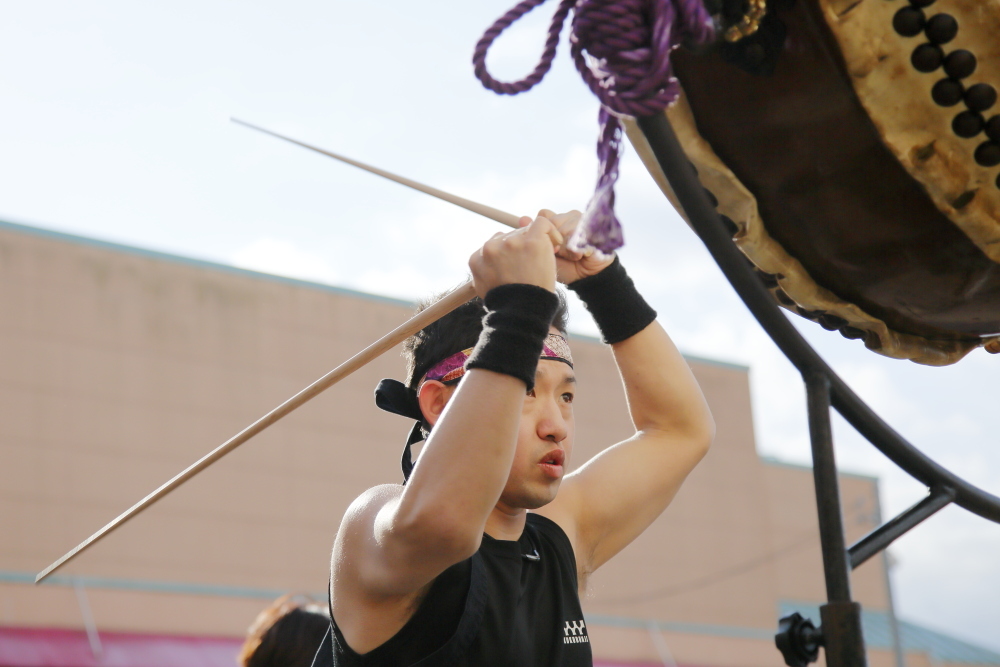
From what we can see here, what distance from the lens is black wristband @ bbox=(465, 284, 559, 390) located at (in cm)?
127

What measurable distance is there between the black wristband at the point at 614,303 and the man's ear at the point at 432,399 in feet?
0.94

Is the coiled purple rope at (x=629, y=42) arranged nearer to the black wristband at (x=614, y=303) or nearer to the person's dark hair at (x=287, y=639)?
the black wristband at (x=614, y=303)

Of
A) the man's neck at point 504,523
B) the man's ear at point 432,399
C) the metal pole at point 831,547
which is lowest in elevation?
the metal pole at point 831,547

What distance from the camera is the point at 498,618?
1.56m

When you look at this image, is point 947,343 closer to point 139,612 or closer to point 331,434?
point 139,612

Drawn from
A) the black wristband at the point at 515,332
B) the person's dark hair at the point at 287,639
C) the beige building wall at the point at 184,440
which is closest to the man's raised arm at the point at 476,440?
the black wristband at the point at 515,332

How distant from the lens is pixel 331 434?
13164 millimetres

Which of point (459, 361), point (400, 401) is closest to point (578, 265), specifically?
point (459, 361)

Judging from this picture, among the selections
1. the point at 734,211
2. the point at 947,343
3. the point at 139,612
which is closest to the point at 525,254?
the point at 734,211

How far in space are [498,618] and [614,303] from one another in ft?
1.74

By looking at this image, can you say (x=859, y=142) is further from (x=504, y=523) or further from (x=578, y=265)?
(x=504, y=523)

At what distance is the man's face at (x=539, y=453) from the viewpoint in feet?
5.43

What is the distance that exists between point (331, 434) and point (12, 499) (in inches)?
144

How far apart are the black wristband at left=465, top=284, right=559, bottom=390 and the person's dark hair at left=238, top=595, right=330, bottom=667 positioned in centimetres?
155
